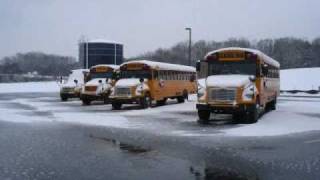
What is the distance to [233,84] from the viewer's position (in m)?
18.2

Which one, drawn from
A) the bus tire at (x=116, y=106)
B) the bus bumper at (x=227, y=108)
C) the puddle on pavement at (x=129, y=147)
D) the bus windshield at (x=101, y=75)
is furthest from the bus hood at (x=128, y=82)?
the puddle on pavement at (x=129, y=147)

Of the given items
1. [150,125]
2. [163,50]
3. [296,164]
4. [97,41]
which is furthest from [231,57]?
[163,50]

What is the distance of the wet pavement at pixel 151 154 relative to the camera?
348 inches

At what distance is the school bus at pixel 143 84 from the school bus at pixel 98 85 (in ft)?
10.8

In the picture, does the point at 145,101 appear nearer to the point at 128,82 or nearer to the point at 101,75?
the point at 128,82

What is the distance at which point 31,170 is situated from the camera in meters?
9.05

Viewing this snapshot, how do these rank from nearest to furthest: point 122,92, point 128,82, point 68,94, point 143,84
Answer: point 122,92
point 128,82
point 143,84
point 68,94

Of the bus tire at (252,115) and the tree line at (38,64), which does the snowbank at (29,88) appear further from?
the tree line at (38,64)

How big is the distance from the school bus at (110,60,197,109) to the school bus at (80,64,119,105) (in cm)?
329

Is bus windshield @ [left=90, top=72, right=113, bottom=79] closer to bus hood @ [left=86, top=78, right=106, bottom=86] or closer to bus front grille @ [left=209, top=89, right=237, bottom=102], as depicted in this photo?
bus hood @ [left=86, top=78, right=106, bottom=86]

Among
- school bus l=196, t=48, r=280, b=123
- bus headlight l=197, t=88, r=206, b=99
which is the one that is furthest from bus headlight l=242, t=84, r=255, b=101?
bus headlight l=197, t=88, r=206, b=99

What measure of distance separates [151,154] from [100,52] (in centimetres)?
7573

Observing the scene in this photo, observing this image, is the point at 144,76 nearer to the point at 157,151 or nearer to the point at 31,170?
the point at 157,151

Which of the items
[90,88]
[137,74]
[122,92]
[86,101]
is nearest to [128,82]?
[122,92]
